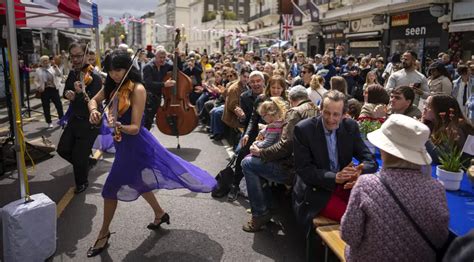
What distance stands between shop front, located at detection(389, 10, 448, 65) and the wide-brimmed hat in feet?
53.9

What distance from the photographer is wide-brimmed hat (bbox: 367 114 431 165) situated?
83.4 inches

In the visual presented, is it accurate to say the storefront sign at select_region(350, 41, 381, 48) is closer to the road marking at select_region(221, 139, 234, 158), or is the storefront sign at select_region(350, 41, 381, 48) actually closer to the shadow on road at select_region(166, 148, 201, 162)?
the road marking at select_region(221, 139, 234, 158)

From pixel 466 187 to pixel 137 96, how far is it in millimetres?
2840

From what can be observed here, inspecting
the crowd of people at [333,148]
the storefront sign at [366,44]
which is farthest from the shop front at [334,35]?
the crowd of people at [333,148]

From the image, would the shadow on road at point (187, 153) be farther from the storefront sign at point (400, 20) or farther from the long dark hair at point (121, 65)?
the storefront sign at point (400, 20)

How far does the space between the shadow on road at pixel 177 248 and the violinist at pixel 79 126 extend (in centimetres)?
177

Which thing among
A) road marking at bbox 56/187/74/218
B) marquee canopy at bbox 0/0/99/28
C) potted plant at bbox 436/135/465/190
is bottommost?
road marking at bbox 56/187/74/218

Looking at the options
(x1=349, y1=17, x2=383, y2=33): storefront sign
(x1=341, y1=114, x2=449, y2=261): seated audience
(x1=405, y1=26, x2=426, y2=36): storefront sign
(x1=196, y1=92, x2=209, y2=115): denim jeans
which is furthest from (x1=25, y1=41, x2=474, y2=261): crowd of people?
(x1=349, y1=17, x2=383, y2=33): storefront sign

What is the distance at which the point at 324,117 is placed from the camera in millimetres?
3453

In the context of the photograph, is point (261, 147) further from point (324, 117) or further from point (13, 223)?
point (13, 223)

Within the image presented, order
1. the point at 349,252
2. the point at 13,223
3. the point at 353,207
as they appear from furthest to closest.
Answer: the point at 13,223 → the point at 349,252 → the point at 353,207

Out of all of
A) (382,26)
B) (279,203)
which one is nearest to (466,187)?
(279,203)

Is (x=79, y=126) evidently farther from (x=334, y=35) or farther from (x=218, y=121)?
(x=334, y=35)

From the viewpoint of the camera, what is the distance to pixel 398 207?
2070mm
